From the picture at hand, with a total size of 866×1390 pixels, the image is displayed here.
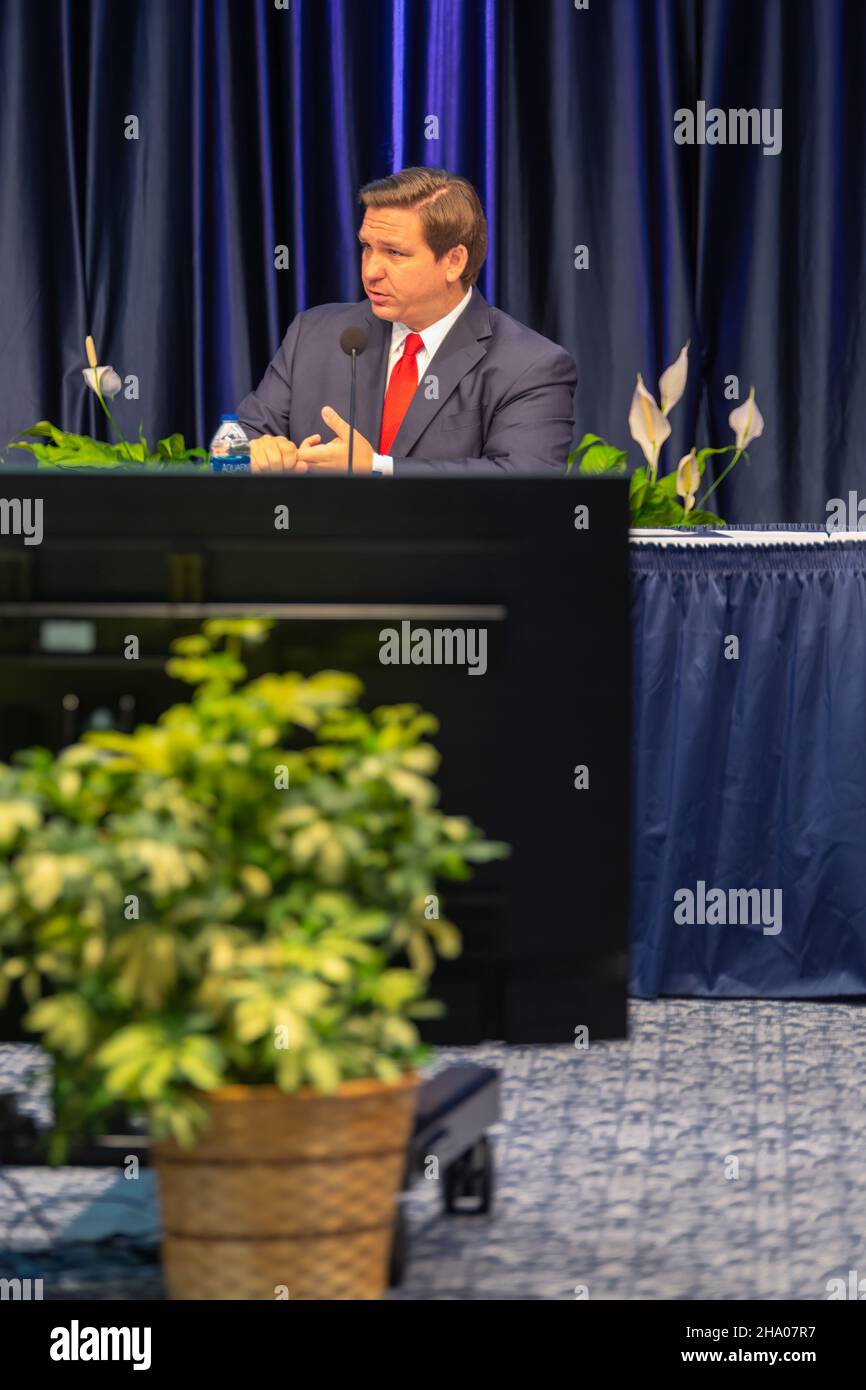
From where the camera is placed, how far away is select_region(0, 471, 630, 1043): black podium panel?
2076 mm

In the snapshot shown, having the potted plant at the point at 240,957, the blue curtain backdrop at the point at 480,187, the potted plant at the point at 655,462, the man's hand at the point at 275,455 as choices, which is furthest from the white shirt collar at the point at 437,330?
the potted plant at the point at 240,957

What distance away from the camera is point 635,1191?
7.08ft

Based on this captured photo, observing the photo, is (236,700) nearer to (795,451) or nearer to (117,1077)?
(117,1077)

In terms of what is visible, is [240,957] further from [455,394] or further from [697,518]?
[697,518]

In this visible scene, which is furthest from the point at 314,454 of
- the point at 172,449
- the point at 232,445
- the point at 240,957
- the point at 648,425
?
the point at 240,957

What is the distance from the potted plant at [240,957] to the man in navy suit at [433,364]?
1561 mm

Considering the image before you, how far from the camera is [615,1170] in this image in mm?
2242

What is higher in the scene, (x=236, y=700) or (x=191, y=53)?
(x=191, y=53)

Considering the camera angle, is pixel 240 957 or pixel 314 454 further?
pixel 314 454

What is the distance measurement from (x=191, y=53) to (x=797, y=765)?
2.23m

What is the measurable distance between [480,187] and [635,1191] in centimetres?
275

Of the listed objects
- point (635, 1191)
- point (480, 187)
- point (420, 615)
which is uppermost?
point (480, 187)

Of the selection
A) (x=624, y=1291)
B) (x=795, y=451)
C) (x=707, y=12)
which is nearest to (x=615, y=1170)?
(x=624, y=1291)

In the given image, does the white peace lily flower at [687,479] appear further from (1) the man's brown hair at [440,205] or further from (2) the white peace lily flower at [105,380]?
(2) the white peace lily flower at [105,380]
